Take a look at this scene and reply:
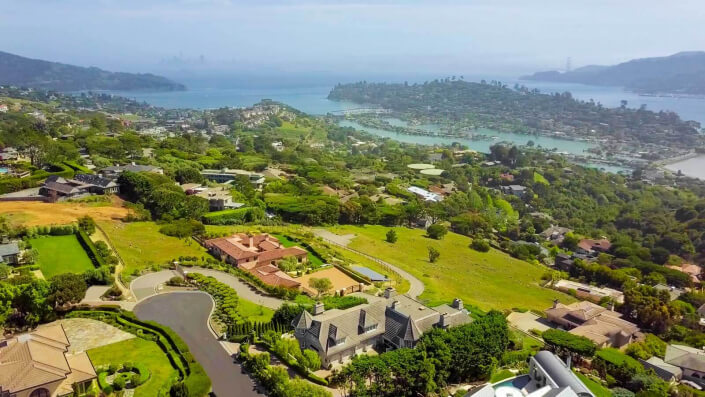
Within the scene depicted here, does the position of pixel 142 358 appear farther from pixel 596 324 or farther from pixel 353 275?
pixel 596 324

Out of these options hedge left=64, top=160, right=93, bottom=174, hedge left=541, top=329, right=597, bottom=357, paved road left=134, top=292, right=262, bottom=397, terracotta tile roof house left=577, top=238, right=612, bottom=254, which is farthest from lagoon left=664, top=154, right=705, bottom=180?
hedge left=64, top=160, right=93, bottom=174

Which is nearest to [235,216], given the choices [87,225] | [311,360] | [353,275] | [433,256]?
[87,225]

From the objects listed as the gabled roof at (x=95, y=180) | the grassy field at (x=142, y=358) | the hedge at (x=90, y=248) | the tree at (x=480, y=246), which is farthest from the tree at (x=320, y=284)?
the gabled roof at (x=95, y=180)

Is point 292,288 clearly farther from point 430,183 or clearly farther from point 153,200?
point 430,183

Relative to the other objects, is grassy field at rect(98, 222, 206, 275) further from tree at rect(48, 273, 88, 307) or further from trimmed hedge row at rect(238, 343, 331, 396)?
trimmed hedge row at rect(238, 343, 331, 396)

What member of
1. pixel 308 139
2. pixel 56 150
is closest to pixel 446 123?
pixel 308 139

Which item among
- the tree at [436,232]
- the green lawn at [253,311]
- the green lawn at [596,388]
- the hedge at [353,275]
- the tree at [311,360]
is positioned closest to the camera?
the tree at [311,360]

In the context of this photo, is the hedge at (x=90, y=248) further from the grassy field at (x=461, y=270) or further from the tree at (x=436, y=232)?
the tree at (x=436, y=232)

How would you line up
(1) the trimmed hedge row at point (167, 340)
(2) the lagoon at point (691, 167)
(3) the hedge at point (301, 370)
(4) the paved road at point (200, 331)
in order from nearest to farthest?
(1) the trimmed hedge row at point (167, 340) → (4) the paved road at point (200, 331) → (3) the hedge at point (301, 370) → (2) the lagoon at point (691, 167)
